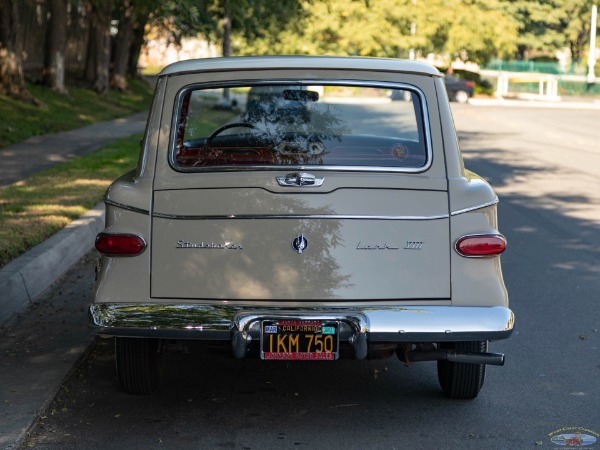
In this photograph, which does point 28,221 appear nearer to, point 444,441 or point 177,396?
point 177,396

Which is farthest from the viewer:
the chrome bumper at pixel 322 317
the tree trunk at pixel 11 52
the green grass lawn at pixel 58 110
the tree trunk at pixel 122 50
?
the tree trunk at pixel 122 50

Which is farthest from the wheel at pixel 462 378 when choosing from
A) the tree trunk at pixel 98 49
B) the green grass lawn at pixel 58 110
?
the tree trunk at pixel 98 49

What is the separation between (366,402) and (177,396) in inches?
39.5

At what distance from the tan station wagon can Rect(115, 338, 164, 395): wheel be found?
11 mm

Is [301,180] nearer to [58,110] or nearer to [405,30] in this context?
Result: [58,110]

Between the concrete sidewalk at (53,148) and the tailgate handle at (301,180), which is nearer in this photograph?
the tailgate handle at (301,180)

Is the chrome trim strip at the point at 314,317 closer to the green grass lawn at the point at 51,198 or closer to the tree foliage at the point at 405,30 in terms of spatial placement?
the green grass lawn at the point at 51,198

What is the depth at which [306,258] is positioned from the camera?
17.2 feet

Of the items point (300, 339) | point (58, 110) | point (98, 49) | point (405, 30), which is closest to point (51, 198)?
point (300, 339)

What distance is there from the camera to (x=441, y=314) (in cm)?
516

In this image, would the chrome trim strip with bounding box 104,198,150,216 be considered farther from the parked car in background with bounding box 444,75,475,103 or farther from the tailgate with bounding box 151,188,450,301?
the parked car in background with bounding box 444,75,475,103

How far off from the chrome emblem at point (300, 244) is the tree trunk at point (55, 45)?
2564cm

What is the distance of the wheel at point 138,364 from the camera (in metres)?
5.55

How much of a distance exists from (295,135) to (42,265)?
143 inches
